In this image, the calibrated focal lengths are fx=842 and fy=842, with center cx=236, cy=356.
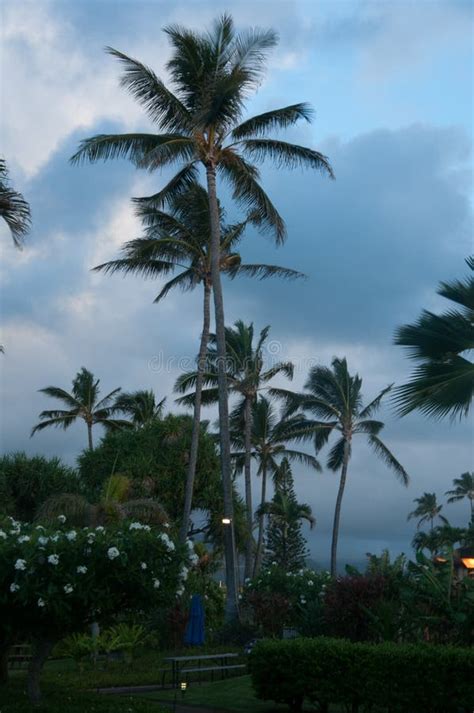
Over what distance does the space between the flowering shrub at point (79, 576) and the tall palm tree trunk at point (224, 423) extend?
10380mm

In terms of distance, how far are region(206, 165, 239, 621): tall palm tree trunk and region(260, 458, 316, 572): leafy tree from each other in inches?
1400

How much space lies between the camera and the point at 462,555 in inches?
722

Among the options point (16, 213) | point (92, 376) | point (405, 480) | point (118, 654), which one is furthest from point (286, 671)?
point (92, 376)

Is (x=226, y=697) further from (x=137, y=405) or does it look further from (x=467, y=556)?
(x=137, y=405)

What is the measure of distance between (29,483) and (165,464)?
22.1 feet

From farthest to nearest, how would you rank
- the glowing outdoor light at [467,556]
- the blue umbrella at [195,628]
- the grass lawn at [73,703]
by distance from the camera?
the blue umbrella at [195,628] < the glowing outdoor light at [467,556] < the grass lawn at [73,703]

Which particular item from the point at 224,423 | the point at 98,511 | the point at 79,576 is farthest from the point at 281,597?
the point at 79,576

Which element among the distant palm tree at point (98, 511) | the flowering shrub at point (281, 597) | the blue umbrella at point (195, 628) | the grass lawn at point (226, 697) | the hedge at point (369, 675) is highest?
the distant palm tree at point (98, 511)

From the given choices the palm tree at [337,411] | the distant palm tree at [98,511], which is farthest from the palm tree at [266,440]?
the distant palm tree at [98,511]

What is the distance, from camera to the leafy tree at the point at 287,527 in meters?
59.9

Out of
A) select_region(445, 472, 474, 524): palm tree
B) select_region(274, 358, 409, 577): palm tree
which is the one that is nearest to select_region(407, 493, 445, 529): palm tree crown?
select_region(445, 472, 474, 524): palm tree

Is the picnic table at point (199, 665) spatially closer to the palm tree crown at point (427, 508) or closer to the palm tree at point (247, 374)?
the palm tree at point (247, 374)

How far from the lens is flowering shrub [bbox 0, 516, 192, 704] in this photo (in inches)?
496

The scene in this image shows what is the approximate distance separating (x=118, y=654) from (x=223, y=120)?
51.6ft
